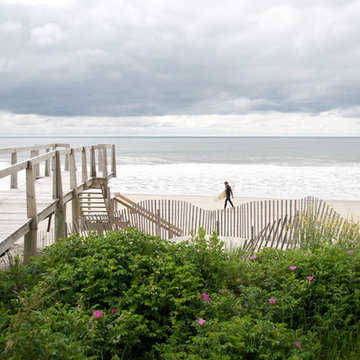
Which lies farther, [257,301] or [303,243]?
[303,243]

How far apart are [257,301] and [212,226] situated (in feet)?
29.2

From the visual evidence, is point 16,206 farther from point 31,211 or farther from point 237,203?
point 237,203

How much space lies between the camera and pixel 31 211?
7320mm

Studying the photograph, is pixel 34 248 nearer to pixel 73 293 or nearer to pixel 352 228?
pixel 73 293

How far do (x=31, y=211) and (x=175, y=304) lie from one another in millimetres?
4180

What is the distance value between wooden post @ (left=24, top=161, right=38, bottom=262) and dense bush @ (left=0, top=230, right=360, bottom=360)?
1.85 metres

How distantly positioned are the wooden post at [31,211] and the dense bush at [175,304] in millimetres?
1853

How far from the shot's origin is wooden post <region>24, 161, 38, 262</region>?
718cm

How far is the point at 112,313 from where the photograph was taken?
413 centimetres

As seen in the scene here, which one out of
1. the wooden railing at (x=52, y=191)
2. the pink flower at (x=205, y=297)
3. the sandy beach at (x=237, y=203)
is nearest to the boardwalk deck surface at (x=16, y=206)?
the wooden railing at (x=52, y=191)

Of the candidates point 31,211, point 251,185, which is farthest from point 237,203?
point 31,211

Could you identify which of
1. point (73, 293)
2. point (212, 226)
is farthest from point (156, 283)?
point (212, 226)

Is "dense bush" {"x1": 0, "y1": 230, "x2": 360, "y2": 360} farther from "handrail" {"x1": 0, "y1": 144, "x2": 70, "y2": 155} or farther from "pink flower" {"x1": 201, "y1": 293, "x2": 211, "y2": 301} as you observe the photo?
"handrail" {"x1": 0, "y1": 144, "x2": 70, "y2": 155}

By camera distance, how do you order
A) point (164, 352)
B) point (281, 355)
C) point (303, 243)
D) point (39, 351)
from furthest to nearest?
1. point (303, 243)
2. point (164, 352)
3. point (281, 355)
4. point (39, 351)
